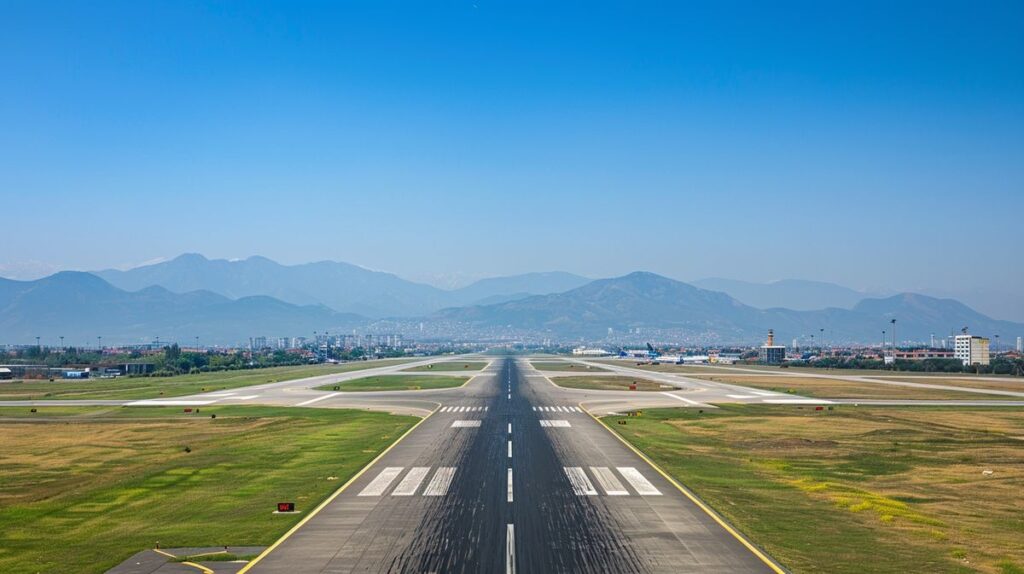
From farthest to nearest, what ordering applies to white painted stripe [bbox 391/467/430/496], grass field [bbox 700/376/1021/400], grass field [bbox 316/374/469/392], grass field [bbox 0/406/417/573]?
grass field [bbox 316/374/469/392] → grass field [bbox 700/376/1021/400] → white painted stripe [bbox 391/467/430/496] → grass field [bbox 0/406/417/573]

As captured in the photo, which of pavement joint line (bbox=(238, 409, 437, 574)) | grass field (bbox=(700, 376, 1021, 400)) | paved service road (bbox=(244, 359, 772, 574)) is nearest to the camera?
paved service road (bbox=(244, 359, 772, 574))

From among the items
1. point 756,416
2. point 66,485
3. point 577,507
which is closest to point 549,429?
point 756,416

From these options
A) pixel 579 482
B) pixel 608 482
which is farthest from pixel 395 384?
pixel 608 482

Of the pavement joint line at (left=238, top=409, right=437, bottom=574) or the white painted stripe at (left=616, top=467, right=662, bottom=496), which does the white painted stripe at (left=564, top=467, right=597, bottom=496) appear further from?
the pavement joint line at (left=238, top=409, right=437, bottom=574)

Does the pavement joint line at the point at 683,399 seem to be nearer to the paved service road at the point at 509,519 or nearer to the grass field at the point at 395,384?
the grass field at the point at 395,384

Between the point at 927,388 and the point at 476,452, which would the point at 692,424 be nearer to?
the point at 476,452

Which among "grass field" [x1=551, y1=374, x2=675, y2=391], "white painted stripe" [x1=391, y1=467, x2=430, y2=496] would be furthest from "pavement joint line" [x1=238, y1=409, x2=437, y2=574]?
"grass field" [x1=551, y1=374, x2=675, y2=391]
